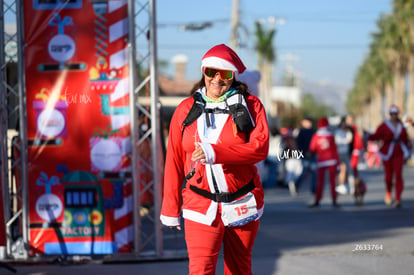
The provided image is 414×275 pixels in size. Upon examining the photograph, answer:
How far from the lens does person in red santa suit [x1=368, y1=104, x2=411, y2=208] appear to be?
15.3 m

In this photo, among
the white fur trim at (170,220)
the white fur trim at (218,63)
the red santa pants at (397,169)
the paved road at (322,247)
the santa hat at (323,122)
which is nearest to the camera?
the white fur trim at (218,63)

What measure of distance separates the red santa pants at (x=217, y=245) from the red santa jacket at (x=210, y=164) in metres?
0.07

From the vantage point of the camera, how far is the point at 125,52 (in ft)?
28.0

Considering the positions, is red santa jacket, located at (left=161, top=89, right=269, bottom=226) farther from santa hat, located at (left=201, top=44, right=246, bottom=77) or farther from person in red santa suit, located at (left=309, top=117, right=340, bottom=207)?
person in red santa suit, located at (left=309, top=117, right=340, bottom=207)

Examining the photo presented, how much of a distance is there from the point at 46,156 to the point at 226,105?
13.3 feet

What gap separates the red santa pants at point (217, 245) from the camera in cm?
499

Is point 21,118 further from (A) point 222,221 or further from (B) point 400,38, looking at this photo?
(B) point 400,38

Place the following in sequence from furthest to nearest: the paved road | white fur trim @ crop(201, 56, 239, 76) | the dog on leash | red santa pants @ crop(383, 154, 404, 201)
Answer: the dog on leash, red santa pants @ crop(383, 154, 404, 201), the paved road, white fur trim @ crop(201, 56, 239, 76)

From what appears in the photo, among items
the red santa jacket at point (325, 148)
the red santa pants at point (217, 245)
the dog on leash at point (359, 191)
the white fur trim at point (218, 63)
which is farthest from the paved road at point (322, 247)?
the white fur trim at point (218, 63)

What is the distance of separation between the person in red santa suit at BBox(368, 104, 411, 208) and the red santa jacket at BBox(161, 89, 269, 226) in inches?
418

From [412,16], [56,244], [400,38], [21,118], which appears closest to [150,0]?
[21,118]

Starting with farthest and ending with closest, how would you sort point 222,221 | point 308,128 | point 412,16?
1. point 412,16
2. point 308,128
3. point 222,221

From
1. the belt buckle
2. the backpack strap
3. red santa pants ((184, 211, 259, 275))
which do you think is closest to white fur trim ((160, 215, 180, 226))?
red santa pants ((184, 211, 259, 275))

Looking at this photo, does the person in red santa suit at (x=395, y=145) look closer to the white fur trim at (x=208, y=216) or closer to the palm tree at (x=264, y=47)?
the white fur trim at (x=208, y=216)
